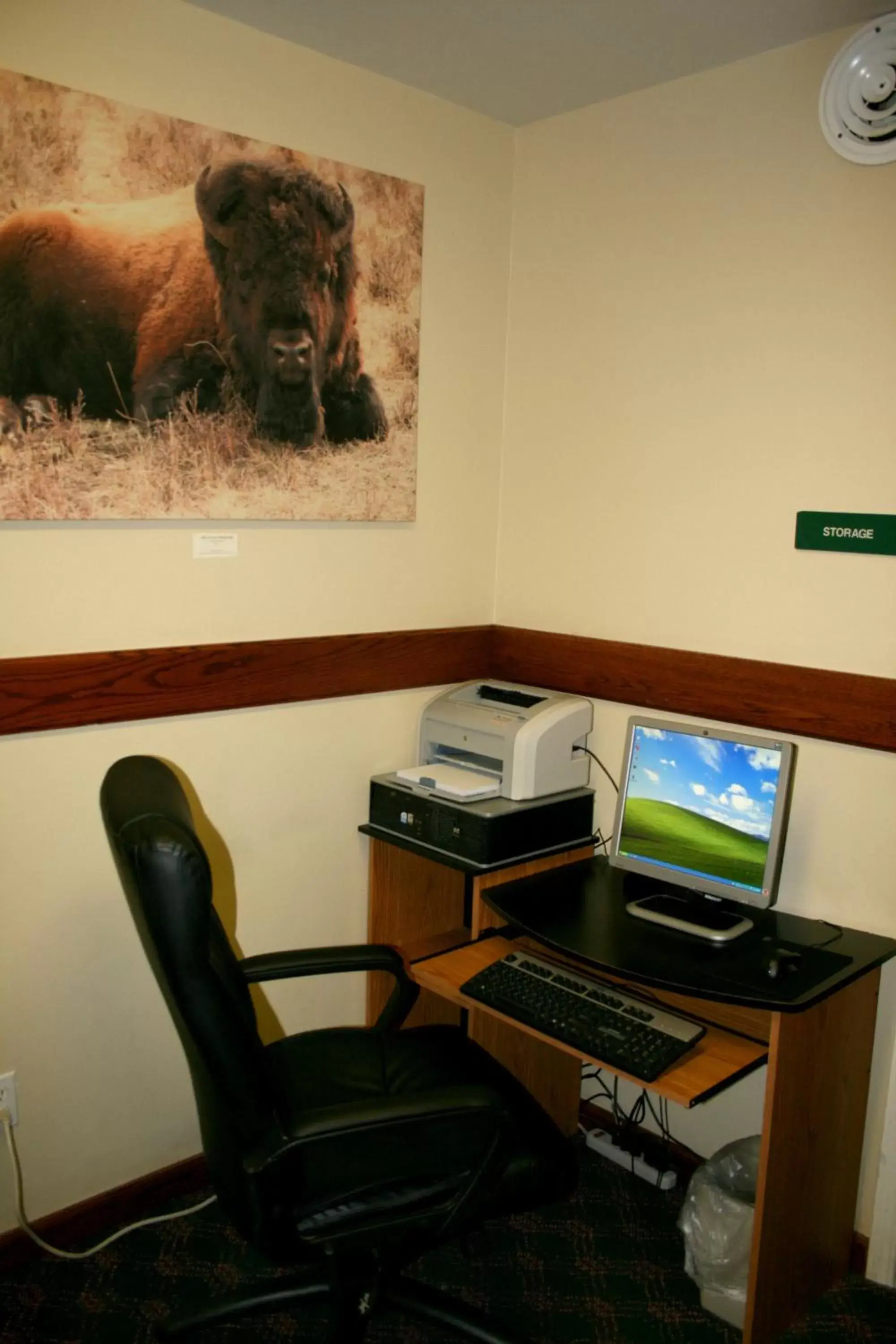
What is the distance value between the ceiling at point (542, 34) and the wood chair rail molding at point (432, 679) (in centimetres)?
129

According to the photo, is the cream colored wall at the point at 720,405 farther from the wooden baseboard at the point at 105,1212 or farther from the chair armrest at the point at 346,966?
the wooden baseboard at the point at 105,1212

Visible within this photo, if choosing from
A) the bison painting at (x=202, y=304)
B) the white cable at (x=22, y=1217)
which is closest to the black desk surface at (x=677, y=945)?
the white cable at (x=22, y=1217)

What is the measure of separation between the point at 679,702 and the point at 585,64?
145 cm

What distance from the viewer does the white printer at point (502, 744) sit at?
2449 mm

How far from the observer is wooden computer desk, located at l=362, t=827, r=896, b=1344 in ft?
6.10

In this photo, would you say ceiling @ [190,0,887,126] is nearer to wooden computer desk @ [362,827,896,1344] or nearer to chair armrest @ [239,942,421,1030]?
wooden computer desk @ [362,827,896,1344]

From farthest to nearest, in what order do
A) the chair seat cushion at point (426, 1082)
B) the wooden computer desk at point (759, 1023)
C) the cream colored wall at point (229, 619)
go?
the cream colored wall at point (229, 619) → the wooden computer desk at point (759, 1023) → the chair seat cushion at point (426, 1082)

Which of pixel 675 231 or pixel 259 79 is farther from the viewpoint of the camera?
pixel 675 231

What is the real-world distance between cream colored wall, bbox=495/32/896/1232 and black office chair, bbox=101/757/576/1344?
847 millimetres

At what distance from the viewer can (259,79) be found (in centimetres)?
222

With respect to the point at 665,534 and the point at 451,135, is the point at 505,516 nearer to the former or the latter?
the point at 665,534

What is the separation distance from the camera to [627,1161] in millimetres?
2525

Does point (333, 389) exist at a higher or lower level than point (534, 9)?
lower

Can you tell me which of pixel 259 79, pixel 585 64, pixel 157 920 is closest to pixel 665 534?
pixel 585 64
